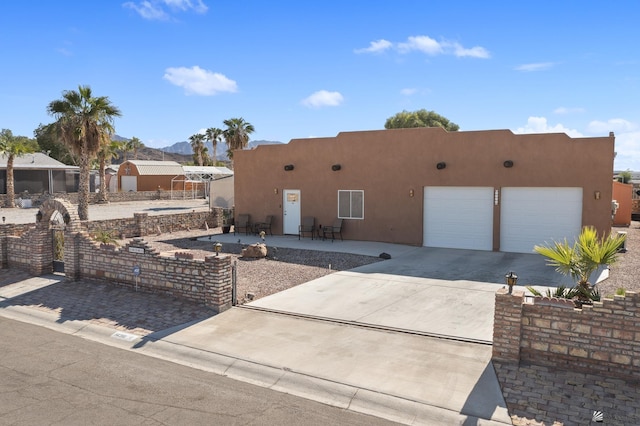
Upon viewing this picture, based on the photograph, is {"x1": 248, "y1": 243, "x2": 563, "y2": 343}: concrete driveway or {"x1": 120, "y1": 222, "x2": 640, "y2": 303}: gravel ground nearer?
{"x1": 248, "y1": 243, "x2": 563, "y2": 343}: concrete driveway

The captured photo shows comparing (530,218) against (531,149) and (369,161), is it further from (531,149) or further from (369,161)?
(369,161)

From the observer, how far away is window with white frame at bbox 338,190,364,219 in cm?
2084

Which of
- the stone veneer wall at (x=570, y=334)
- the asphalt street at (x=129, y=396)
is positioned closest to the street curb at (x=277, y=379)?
the asphalt street at (x=129, y=396)

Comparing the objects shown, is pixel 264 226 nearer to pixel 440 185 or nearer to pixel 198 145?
pixel 440 185

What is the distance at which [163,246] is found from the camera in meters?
19.3

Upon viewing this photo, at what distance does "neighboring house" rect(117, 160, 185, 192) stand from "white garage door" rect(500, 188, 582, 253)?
1598 inches

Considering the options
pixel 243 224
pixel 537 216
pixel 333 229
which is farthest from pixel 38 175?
pixel 537 216

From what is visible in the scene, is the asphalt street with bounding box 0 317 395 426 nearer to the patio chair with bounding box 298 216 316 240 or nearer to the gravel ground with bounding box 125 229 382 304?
the gravel ground with bounding box 125 229 382 304

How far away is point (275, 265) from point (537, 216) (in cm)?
932

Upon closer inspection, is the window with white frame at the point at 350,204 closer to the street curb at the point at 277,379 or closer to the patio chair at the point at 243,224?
the patio chair at the point at 243,224

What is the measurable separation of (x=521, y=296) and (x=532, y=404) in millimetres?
1575

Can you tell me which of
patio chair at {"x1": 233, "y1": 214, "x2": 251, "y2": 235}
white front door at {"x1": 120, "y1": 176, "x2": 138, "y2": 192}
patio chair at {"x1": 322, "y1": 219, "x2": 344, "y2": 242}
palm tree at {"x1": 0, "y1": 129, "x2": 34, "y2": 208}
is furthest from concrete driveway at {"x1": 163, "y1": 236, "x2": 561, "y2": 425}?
white front door at {"x1": 120, "y1": 176, "x2": 138, "y2": 192}

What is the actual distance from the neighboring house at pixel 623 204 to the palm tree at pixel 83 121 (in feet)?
85.7

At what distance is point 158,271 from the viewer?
1145 cm
